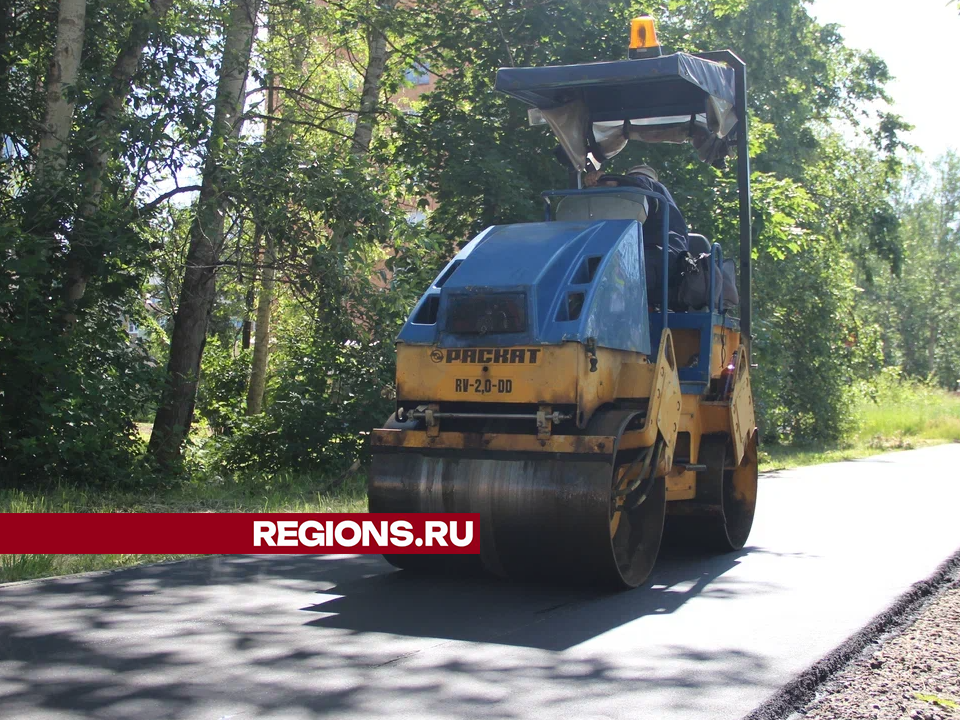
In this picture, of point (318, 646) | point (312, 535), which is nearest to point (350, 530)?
point (312, 535)

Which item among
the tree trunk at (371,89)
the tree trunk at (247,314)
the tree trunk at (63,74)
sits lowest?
the tree trunk at (247,314)

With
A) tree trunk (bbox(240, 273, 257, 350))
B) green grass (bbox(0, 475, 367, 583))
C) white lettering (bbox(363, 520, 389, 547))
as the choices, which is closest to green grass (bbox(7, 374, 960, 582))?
green grass (bbox(0, 475, 367, 583))

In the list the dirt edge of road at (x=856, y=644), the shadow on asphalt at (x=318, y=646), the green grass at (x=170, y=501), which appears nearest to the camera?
the shadow on asphalt at (x=318, y=646)

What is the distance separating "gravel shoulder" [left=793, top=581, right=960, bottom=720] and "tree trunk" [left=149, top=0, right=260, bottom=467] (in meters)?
9.07

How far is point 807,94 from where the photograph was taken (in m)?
25.5

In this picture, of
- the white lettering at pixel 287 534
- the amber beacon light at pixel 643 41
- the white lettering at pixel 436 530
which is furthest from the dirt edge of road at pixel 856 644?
the white lettering at pixel 287 534

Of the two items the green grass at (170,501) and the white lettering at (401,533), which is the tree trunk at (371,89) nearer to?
the green grass at (170,501)

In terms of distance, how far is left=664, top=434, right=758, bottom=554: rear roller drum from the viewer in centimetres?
846

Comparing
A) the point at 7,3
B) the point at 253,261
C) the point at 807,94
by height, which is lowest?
the point at 253,261

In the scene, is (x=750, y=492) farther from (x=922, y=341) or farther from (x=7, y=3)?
(x=922, y=341)

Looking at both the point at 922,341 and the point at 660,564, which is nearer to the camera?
the point at 660,564

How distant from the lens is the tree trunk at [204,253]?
42.8ft

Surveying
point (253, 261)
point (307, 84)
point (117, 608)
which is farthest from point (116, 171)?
point (117, 608)

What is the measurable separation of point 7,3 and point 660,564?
1031cm
